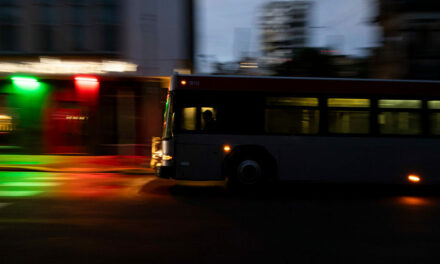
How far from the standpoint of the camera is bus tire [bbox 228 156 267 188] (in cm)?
916

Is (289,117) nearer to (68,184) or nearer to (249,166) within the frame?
(249,166)

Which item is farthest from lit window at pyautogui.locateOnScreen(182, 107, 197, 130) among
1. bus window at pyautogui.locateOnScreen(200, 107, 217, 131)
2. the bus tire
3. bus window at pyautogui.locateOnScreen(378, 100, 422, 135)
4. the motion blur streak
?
the motion blur streak

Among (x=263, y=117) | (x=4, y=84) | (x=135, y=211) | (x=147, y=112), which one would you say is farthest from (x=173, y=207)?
(x=4, y=84)

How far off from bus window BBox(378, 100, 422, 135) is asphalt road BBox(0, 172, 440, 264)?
63.0 inches

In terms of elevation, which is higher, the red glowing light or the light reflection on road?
the red glowing light

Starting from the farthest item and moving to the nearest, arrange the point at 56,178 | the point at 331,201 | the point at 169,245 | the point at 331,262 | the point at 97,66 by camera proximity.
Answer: the point at 97,66
the point at 56,178
the point at 331,201
the point at 169,245
the point at 331,262

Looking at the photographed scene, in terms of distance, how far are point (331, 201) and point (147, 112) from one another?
11.8 m

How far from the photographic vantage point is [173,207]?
7516 mm

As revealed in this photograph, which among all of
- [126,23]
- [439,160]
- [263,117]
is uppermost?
[126,23]

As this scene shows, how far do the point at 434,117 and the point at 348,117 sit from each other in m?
2.11

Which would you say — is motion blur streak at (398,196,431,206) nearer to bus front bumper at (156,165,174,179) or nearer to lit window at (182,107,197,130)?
lit window at (182,107,197,130)

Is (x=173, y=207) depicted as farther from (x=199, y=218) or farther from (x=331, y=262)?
(x=331, y=262)

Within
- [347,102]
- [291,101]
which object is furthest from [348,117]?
[291,101]

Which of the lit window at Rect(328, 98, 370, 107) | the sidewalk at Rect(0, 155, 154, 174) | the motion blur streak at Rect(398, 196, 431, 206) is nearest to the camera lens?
the motion blur streak at Rect(398, 196, 431, 206)
